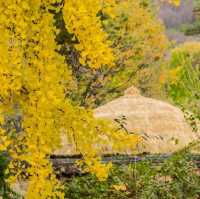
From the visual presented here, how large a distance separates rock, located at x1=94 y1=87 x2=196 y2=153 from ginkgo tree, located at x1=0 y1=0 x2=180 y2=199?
445 centimetres

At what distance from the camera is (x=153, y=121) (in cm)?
984

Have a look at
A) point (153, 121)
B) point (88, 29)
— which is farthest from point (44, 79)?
point (153, 121)

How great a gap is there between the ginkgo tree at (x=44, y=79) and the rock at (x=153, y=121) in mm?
4447

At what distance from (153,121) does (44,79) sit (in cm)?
542

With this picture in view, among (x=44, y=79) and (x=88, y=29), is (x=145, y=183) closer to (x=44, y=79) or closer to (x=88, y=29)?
(x=44, y=79)

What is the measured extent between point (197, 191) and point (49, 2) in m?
3.22

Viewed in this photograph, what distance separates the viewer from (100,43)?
4148 millimetres

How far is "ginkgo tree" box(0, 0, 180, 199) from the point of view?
4199mm

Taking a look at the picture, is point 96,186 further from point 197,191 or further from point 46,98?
point 46,98

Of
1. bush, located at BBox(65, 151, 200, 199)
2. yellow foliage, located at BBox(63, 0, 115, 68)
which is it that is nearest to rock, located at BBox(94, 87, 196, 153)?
bush, located at BBox(65, 151, 200, 199)

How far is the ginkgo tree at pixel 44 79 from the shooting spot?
4.20 meters

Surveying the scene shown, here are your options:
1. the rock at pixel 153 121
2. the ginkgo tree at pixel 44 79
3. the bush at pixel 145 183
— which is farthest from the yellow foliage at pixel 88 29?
the rock at pixel 153 121

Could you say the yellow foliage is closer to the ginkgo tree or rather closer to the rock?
the ginkgo tree

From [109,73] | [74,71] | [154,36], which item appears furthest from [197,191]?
[154,36]
